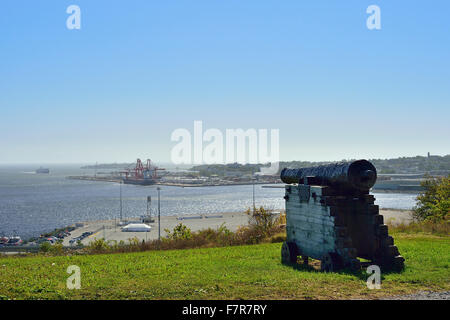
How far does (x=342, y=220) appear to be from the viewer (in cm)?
661

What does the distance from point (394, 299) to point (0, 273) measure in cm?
638

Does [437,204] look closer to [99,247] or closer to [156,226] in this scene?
[99,247]

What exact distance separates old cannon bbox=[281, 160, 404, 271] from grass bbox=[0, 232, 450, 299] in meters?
0.34

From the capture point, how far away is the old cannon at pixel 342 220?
6465mm

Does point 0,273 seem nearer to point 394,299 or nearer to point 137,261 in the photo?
point 137,261

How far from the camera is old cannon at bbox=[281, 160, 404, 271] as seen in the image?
646 cm

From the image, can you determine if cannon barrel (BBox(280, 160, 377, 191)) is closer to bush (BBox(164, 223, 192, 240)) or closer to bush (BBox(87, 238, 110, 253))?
bush (BBox(87, 238, 110, 253))

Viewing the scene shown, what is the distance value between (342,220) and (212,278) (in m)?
2.20

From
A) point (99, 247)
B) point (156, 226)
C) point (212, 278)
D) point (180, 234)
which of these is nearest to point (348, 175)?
point (212, 278)

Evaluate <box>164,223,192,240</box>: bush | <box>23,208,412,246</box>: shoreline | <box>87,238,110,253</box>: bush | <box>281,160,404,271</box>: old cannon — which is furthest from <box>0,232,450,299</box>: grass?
<box>23,208,412,246</box>: shoreline

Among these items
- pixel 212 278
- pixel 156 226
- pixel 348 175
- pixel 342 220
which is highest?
pixel 348 175

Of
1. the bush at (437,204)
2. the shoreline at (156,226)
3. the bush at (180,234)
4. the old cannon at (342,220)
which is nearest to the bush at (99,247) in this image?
the bush at (180,234)

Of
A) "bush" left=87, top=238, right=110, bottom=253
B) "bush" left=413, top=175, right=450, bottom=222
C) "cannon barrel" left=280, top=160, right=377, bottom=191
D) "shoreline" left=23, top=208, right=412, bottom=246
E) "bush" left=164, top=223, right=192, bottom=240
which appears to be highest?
"cannon barrel" left=280, top=160, right=377, bottom=191

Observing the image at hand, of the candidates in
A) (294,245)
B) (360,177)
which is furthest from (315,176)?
(294,245)
